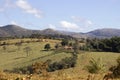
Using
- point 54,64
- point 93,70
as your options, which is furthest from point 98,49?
point 93,70

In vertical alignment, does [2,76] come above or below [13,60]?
above

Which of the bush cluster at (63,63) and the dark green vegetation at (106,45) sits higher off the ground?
the dark green vegetation at (106,45)

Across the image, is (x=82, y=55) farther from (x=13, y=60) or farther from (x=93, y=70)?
(x=93, y=70)

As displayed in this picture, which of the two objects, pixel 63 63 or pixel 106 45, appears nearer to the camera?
pixel 63 63

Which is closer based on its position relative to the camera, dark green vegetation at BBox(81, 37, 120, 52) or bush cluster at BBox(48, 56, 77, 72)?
bush cluster at BBox(48, 56, 77, 72)

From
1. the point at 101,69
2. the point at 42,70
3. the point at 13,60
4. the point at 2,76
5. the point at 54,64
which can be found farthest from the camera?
the point at 13,60

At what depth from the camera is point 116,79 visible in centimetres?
1395

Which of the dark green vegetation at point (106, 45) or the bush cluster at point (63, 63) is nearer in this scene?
the bush cluster at point (63, 63)

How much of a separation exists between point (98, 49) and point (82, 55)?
44.0ft

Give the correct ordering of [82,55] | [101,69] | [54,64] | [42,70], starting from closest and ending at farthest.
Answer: [42,70] < [101,69] < [54,64] < [82,55]

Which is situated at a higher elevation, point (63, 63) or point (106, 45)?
point (106, 45)

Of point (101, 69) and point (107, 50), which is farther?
point (107, 50)

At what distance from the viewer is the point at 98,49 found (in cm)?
16312

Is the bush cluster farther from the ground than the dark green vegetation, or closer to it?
closer to it
